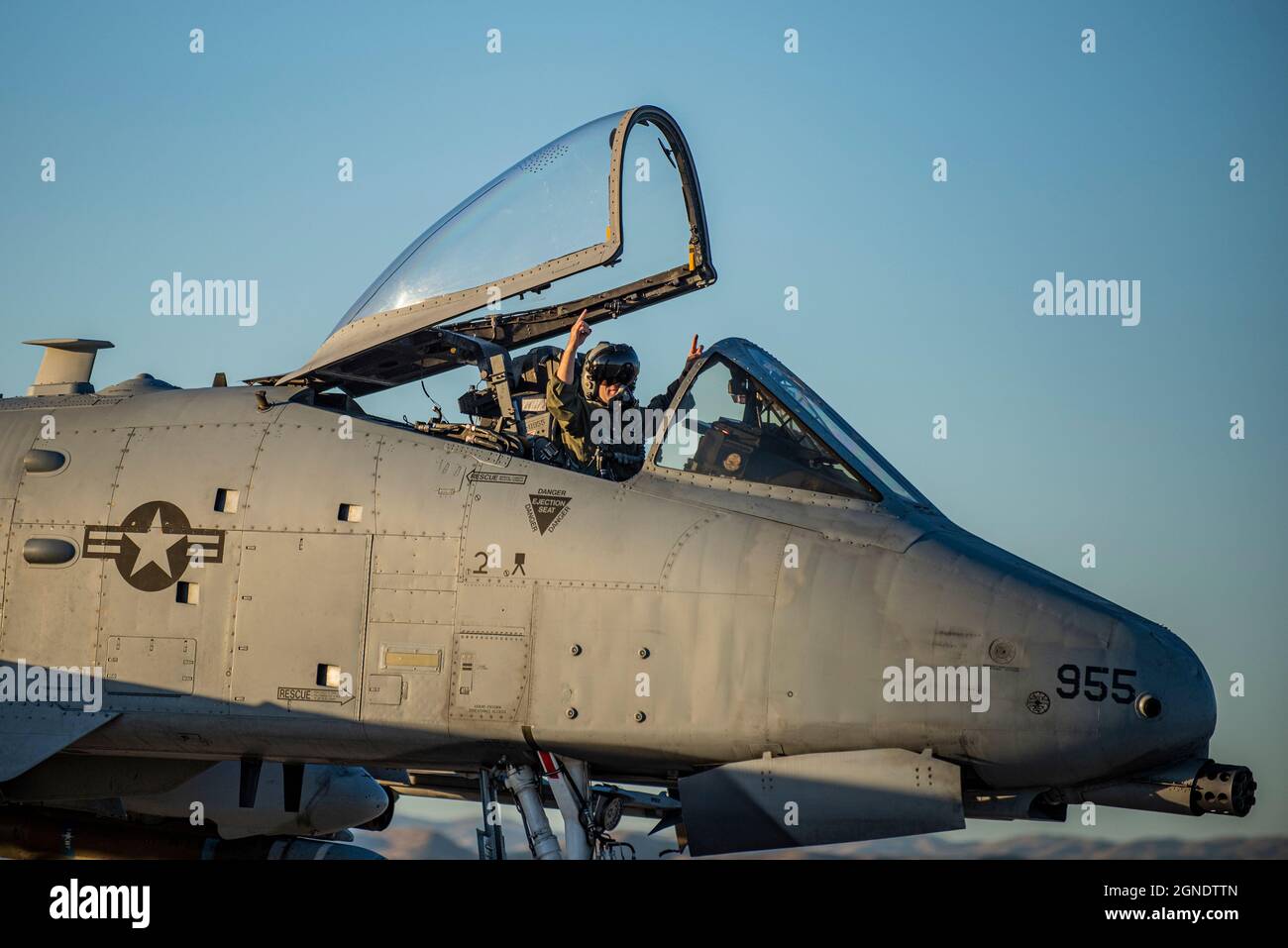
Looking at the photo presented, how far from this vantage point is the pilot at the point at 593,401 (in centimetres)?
1070

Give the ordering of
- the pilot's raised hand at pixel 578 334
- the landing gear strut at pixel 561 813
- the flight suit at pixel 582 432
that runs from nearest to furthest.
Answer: the landing gear strut at pixel 561 813 → the flight suit at pixel 582 432 → the pilot's raised hand at pixel 578 334

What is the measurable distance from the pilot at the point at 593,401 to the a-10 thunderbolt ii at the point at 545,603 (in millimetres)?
246

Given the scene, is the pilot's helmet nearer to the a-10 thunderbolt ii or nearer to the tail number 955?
the a-10 thunderbolt ii

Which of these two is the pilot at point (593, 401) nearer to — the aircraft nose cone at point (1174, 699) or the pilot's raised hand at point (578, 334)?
the pilot's raised hand at point (578, 334)

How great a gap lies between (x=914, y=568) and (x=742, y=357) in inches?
79.3

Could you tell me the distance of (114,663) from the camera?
34.3 ft

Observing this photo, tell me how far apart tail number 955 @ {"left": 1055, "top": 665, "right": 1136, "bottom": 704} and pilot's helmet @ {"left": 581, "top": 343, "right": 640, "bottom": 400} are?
4199mm

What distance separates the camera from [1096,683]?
8430mm

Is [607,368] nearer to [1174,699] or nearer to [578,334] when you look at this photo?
[578,334]

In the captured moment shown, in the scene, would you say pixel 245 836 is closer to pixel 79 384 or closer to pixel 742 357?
pixel 79 384

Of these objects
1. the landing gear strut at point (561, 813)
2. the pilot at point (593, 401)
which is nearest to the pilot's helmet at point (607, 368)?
the pilot at point (593, 401)
